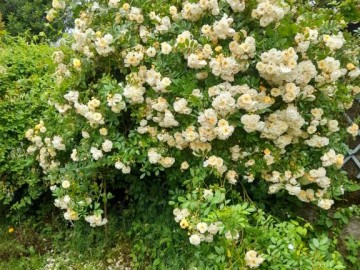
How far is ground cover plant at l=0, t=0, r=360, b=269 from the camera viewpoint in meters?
2.32

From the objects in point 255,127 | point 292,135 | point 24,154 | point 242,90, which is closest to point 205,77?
point 242,90

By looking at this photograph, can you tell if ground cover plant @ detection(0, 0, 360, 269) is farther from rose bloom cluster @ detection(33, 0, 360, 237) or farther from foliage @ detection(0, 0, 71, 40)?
foliage @ detection(0, 0, 71, 40)

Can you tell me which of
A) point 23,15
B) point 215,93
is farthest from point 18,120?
point 23,15

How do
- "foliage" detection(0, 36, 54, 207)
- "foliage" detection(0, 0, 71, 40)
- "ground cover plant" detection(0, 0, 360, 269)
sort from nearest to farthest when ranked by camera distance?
"ground cover plant" detection(0, 0, 360, 269) → "foliage" detection(0, 36, 54, 207) → "foliage" detection(0, 0, 71, 40)

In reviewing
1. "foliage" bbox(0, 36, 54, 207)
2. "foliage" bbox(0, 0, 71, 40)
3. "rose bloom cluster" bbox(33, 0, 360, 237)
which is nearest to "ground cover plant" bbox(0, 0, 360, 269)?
"rose bloom cluster" bbox(33, 0, 360, 237)

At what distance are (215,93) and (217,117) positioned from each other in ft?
0.46

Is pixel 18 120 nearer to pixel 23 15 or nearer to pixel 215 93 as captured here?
pixel 215 93

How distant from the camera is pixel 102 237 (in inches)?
132

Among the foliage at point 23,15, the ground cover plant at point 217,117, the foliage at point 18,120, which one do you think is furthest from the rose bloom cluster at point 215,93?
the foliage at point 23,15

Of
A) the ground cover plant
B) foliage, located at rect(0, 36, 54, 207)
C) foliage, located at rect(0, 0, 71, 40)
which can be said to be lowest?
foliage, located at rect(0, 0, 71, 40)

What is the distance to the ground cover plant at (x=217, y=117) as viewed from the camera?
2322 mm

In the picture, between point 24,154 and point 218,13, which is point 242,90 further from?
point 24,154

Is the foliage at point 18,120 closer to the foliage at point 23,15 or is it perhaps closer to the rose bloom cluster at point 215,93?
the rose bloom cluster at point 215,93

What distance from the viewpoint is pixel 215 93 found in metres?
2.42
